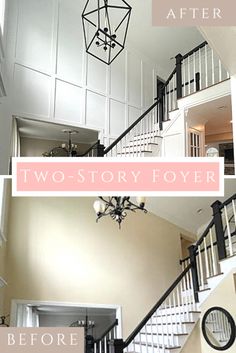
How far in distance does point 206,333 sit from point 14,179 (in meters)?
3.81

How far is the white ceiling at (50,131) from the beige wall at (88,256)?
2.76 feet

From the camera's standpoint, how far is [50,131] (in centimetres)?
421

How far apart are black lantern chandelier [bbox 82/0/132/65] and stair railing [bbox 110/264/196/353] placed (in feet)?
9.42

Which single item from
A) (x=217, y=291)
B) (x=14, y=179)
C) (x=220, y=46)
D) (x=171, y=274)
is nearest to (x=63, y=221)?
(x=171, y=274)

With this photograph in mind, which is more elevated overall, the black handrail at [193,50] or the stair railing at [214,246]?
the black handrail at [193,50]

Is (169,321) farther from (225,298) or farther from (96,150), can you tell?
(96,150)

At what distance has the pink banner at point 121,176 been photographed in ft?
7.09

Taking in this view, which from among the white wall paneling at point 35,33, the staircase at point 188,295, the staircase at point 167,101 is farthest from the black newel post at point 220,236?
the white wall paneling at point 35,33

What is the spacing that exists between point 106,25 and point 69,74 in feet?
2.25

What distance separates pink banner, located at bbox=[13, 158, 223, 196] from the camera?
216 centimetres

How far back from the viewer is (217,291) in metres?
5.00

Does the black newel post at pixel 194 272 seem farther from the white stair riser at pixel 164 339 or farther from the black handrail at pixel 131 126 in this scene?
the black handrail at pixel 131 126

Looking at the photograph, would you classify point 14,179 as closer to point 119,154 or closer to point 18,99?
point 119,154

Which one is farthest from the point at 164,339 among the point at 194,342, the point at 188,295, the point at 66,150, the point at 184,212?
the point at 66,150
